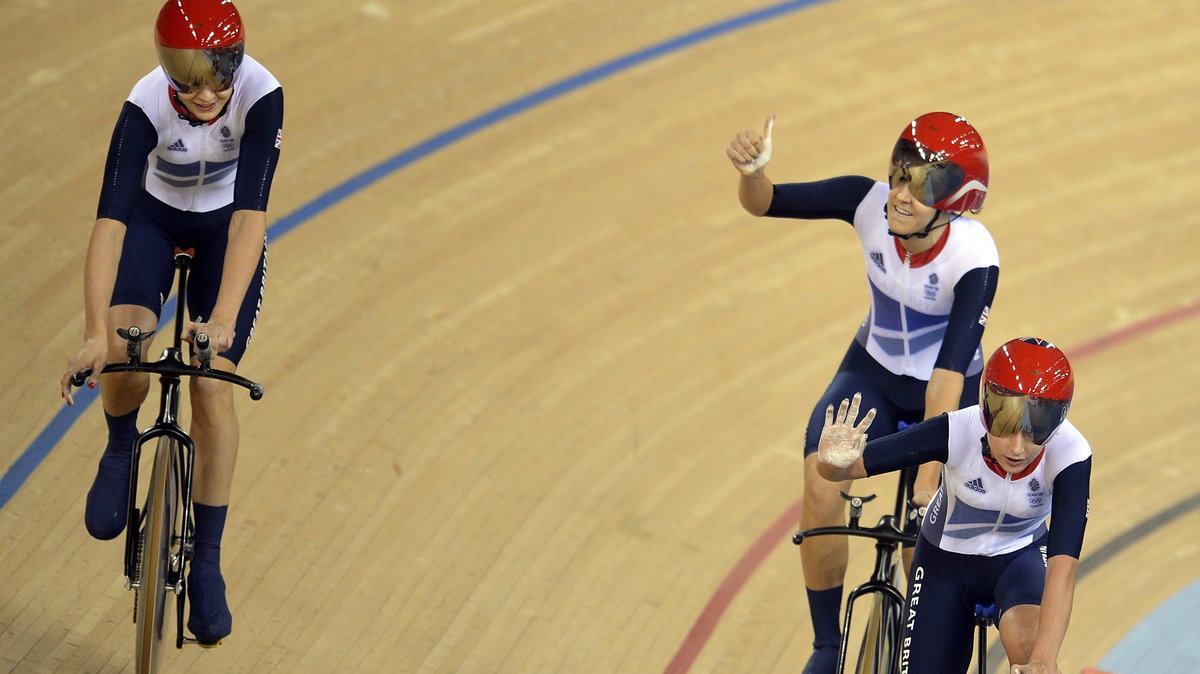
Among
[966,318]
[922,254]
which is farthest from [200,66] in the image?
[966,318]

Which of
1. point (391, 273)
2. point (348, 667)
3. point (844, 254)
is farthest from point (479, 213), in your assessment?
point (348, 667)

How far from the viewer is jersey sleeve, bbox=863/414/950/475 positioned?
12.2 feet

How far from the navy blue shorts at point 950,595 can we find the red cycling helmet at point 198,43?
2.04 metres

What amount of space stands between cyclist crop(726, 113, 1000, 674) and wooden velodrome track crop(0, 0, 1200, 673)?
813mm

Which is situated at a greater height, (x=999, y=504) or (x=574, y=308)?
(x=999, y=504)

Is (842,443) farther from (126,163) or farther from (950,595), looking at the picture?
(126,163)

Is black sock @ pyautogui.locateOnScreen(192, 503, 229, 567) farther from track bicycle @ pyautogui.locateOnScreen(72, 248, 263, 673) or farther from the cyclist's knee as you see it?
the cyclist's knee

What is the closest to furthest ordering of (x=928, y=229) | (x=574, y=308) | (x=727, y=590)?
(x=928, y=229) → (x=727, y=590) → (x=574, y=308)

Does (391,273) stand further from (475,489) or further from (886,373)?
(886,373)

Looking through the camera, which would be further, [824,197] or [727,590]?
[727,590]

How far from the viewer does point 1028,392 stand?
11.3ft

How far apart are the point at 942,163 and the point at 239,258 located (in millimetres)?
1742

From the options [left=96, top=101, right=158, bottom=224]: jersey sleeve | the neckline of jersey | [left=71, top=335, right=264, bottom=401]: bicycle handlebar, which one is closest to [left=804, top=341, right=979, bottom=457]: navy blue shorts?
the neckline of jersey

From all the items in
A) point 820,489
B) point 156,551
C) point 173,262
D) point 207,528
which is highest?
point 173,262
